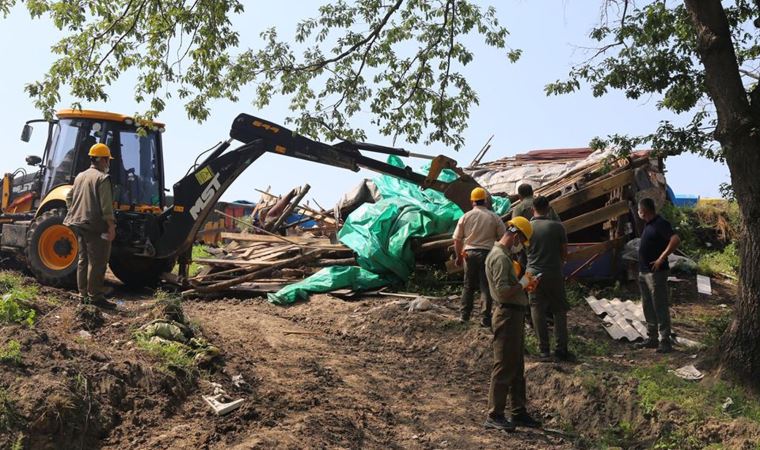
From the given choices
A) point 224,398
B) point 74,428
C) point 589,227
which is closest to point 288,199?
point 589,227

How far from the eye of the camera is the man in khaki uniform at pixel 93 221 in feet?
29.9

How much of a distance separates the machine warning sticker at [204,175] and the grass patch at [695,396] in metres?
7.64

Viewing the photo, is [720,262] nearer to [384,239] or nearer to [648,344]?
[648,344]

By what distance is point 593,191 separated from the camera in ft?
39.5

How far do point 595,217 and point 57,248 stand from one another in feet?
28.1

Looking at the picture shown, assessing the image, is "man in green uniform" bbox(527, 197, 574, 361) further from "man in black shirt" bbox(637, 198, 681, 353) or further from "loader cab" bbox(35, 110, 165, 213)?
"loader cab" bbox(35, 110, 165, 213)

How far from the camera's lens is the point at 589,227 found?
13047 millimetres

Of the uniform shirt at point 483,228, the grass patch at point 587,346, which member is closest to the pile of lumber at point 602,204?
the uniform shirt at point 483,228

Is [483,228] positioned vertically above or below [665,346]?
above

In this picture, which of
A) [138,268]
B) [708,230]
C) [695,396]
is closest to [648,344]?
[695,396]

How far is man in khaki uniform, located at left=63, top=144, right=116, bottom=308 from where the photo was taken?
910 centimetres

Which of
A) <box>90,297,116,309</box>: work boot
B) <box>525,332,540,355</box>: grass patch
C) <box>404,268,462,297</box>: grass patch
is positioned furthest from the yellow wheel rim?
<box>525,332,540,355</box>: grass patch

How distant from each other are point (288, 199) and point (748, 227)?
40.1ft

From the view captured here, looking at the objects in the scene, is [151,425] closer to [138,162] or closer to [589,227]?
[138,162]
